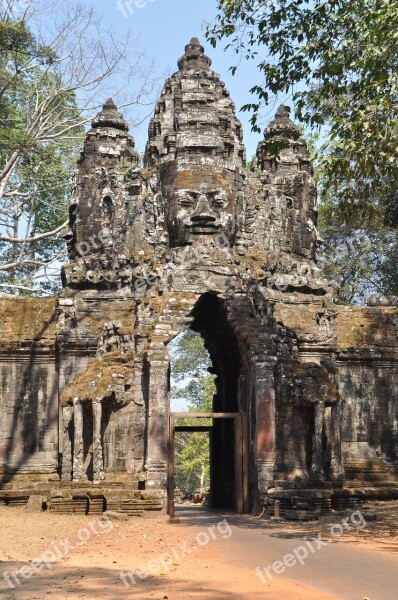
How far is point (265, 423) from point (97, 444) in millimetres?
3482

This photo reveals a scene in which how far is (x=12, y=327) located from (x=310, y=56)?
985 centimetres

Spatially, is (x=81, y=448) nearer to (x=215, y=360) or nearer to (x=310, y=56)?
(x=215, y=360)

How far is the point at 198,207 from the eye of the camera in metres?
20.8

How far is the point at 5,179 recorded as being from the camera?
26.5 metres

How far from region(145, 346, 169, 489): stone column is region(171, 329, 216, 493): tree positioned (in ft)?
84.6

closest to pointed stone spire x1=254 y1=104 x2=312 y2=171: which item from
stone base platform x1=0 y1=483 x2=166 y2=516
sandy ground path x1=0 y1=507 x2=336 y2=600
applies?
stone base platform x1=0 y1=483 x2=166 y2=516

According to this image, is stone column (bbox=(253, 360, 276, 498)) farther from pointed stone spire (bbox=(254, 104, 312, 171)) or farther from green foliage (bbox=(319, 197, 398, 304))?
green foliage (bbox=(319, 197, 398, 304))

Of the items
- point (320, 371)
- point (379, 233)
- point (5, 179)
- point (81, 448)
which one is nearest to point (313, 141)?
point (379, 233)

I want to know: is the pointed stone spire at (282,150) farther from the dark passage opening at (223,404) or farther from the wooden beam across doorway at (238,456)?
the wooden beam across doorway at (238,456)

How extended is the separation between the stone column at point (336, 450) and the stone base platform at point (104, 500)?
3.88 meters

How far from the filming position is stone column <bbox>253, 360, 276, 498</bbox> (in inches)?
727

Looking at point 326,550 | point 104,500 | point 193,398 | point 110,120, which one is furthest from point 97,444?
point 193,398

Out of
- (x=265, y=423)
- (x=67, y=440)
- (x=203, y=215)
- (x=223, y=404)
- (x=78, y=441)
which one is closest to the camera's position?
(x=265, y=423)

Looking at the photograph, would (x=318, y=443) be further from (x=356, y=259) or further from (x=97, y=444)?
(x=356, y=259)
